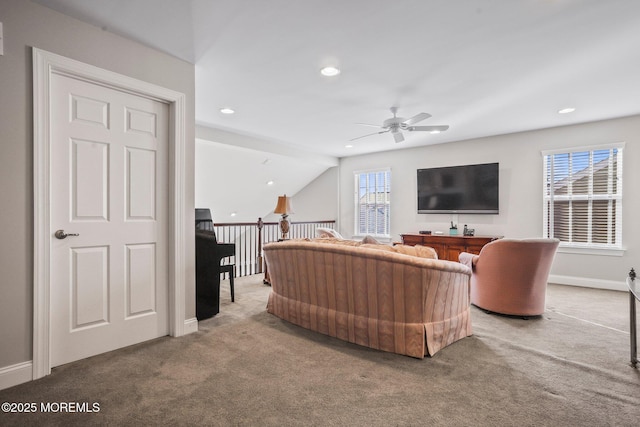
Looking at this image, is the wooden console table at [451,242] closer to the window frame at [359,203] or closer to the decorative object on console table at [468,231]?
the decorative object on console table at [468,231]

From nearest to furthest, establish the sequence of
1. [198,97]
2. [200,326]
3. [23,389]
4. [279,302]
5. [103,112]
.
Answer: [23,389] < [103,112] < [200,326] < [279,302] < [198,97]

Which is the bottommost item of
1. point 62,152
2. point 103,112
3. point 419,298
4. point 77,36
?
point 419,298

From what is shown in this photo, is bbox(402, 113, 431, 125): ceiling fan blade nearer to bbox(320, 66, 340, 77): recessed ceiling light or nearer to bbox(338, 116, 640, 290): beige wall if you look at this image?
bbox(320, 66, 340, 77): recessed ceiling light

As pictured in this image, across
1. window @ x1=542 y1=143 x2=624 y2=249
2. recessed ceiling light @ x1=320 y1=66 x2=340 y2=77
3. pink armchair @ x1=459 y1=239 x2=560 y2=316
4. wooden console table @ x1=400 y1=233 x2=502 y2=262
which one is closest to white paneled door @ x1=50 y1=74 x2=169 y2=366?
recessed ceiling light @ x1=320 y1=66 x2=340 y2=77

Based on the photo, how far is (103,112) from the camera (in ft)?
8.52

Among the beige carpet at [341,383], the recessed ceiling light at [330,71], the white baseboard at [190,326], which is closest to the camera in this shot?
the beige carpet at [341,383]

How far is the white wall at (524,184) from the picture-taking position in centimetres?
467

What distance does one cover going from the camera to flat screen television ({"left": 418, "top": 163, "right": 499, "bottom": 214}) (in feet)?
19.1

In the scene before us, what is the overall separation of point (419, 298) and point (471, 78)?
2.37 metres

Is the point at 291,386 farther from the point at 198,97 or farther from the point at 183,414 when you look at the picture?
the point at 198,97

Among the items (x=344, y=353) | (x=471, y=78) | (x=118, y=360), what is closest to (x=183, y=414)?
(x=118, y=360)

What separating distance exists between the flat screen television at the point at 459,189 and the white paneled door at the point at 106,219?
16.6 feet

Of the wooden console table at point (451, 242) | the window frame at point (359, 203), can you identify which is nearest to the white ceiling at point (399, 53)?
the wooden console table at point (451, 242)

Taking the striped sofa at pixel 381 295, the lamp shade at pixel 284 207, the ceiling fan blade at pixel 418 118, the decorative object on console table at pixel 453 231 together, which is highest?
the ceiling fan blade at pixel 418 118
